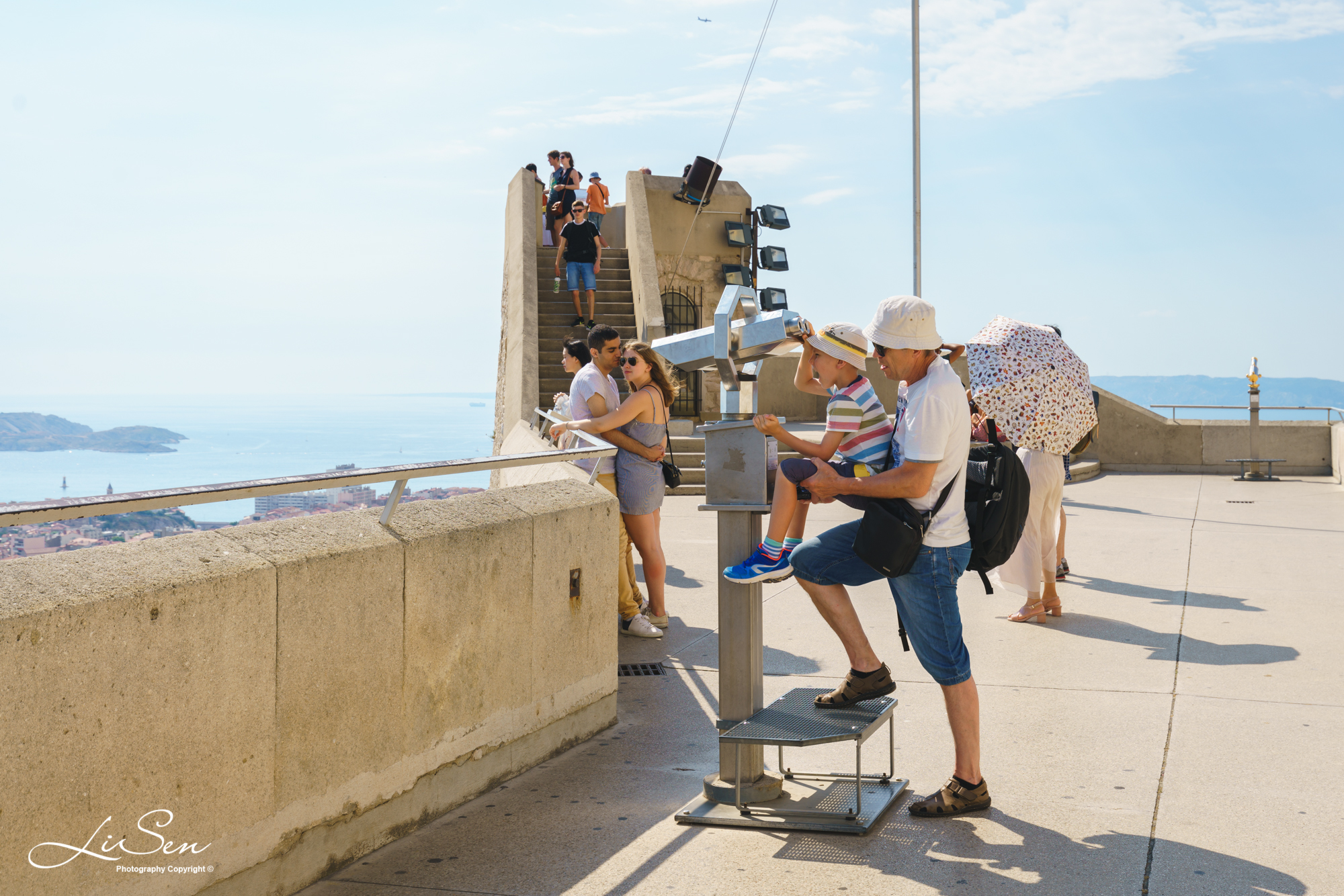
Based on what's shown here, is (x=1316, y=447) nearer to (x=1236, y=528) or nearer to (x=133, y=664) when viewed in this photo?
(x=1236, y=528)

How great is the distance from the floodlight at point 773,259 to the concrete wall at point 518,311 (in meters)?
3.87

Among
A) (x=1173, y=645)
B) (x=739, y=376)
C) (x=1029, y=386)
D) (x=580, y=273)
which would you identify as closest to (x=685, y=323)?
(x=580, y=273)

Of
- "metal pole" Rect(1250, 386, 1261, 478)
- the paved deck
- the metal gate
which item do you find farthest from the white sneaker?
"metal pole" Rect(1250, 386, 1261, 478)

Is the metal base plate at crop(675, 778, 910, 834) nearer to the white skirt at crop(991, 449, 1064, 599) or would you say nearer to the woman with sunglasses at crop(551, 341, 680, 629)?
the woman with sunglasses at crop(551, 341, 680, 629)

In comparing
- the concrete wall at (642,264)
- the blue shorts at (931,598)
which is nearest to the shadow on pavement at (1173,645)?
the blue shorts at (931,598)

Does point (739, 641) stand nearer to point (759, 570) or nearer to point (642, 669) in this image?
point (759, 570)

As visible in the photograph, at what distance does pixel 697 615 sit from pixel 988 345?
8.42 feet

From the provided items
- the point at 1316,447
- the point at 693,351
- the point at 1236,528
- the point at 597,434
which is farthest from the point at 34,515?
the point at 1316,447

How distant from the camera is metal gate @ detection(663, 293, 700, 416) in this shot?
16.9 m

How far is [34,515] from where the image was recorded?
2.40 metres

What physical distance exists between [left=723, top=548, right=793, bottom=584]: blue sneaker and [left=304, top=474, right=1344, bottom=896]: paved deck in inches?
34.0

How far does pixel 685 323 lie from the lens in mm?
21094

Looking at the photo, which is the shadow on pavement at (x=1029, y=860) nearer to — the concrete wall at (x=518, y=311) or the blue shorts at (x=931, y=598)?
the blue shorts at (x=931, y=598)

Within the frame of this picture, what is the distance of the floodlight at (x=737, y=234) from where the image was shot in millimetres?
22047
